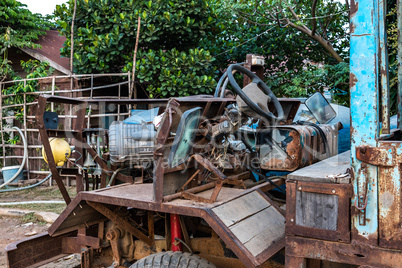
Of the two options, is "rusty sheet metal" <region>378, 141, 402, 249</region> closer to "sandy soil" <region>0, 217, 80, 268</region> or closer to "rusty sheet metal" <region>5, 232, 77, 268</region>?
"rusty sheet metal" <region>5, 232, 77, 268</region>

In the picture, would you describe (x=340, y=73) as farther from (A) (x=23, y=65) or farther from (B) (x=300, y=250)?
(A) (x=23, y=65)

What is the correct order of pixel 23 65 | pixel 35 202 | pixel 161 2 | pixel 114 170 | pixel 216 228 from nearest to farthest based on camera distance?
pixel 216 228 < pixel 114 170 < pixel 35 202 < pixel 161 2 < pixel 23 65

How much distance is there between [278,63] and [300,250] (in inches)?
334

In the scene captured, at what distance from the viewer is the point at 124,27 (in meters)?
7.93

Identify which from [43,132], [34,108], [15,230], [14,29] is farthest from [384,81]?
[14,29]

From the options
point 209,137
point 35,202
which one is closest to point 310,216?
point 209,137

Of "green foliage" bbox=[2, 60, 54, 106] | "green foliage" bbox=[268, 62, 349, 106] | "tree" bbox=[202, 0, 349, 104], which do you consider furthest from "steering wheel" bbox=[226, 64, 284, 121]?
"green foliage" bbox=[2, 60, 54, 106]

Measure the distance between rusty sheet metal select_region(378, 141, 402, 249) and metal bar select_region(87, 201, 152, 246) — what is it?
2020mm

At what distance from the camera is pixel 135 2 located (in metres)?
8.04

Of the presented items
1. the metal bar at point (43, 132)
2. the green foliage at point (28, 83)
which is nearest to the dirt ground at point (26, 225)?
the metal bar at point (43, 132)

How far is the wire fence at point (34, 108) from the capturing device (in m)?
8.54

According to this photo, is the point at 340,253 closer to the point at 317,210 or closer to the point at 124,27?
the point at 317,210

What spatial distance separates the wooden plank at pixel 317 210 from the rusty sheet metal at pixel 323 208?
0.03ft

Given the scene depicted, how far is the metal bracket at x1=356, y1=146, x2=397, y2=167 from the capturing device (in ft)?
5.93
